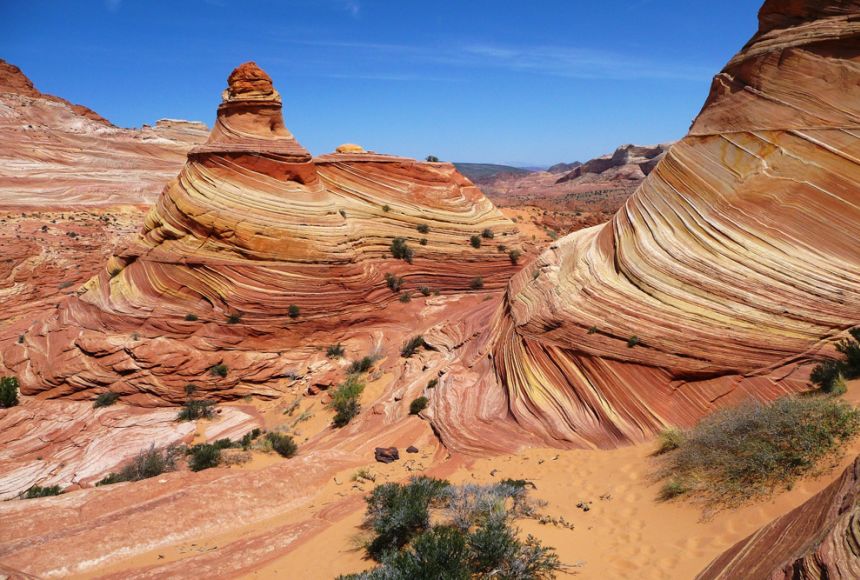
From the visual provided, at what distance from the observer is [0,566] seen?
6.27m

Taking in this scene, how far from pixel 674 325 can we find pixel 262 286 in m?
12.9

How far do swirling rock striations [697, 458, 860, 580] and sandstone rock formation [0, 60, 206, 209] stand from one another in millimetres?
42727

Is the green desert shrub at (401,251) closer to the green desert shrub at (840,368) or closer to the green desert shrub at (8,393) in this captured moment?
the green desert shrub at (8,393)

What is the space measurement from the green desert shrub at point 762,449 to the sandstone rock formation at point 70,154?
1650 inches

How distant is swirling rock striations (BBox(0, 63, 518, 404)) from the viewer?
49.8 ft

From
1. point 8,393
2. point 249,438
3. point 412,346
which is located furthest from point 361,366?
point 8,393

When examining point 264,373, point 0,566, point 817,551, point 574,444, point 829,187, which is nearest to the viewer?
point 817,551

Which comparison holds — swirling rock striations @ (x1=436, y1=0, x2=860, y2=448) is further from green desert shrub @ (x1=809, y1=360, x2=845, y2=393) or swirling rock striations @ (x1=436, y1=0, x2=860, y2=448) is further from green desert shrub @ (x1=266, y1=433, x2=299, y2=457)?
green desert shrub @ (x1=266, y1=433, x2=299, y2=457)

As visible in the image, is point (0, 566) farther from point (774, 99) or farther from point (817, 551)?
point (774, 99)

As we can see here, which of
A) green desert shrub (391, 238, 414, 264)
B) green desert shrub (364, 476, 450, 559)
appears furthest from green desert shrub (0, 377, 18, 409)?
green desert shrub (391, 238, 414, 264)

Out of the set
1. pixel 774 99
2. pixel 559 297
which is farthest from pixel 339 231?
pixel 774 99

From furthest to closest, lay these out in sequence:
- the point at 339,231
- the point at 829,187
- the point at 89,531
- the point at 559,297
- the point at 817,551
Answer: the point at 339,231 → the point at 559,297 → the point at 829,187 → the point at 89,531 → the point at 817,551

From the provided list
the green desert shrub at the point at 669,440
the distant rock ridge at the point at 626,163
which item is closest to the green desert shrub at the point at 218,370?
the green desert shrub at the point at 669,440

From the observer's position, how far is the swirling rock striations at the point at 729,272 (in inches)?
336
